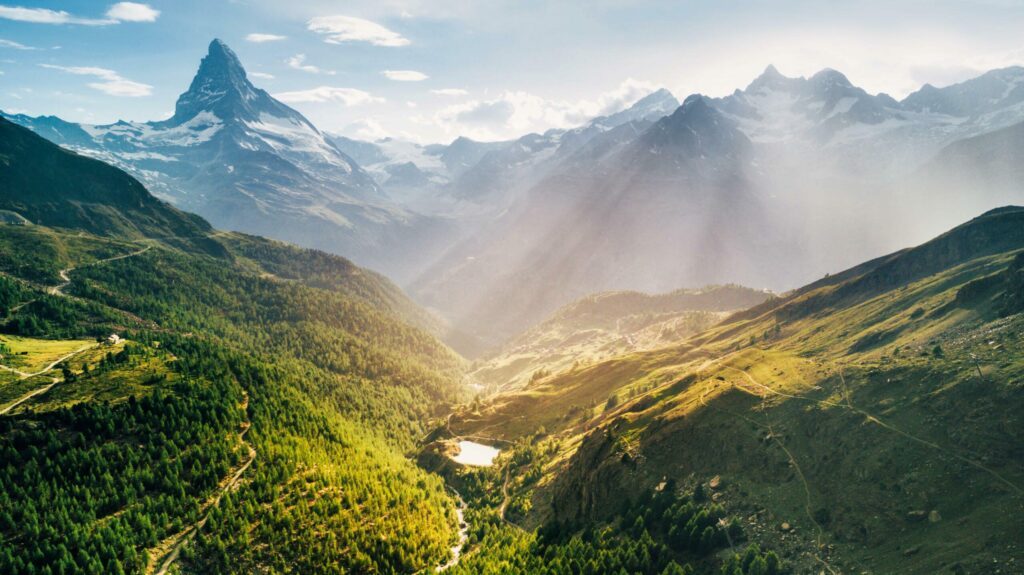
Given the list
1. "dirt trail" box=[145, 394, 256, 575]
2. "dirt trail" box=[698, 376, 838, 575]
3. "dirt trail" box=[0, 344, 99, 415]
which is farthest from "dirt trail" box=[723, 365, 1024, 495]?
"dirt trail" box=[0, 344, 99, 415]

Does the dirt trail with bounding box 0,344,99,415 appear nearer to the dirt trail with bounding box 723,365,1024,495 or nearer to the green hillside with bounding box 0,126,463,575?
the green hillside with bounding box 0,126,463,575

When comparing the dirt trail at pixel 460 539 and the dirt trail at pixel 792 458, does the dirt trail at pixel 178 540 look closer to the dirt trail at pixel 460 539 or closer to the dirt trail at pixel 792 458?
the dirt trail at pixel 460 539

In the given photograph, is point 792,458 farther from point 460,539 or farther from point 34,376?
point 34,376

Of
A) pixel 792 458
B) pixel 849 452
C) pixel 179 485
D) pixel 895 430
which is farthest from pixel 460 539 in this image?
pixel 895 430

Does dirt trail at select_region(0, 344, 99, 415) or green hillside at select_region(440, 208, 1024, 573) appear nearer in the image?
green hillside at select_region(440, 208, 1024, 573)

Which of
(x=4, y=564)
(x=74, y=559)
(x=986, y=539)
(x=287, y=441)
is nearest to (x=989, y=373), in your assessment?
(x=986, y=539)

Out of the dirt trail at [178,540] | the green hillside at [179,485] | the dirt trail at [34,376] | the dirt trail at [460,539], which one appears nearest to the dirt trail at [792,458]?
the dirt trail at [460,539]

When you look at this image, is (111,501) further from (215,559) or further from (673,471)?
(673,471)

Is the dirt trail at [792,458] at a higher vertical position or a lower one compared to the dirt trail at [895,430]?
lower
